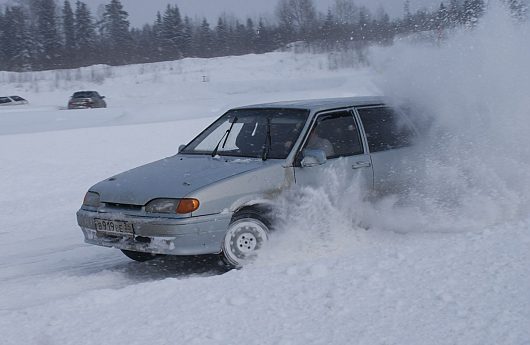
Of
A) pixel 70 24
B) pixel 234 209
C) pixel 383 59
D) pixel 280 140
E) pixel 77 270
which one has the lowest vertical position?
pixel 77 270

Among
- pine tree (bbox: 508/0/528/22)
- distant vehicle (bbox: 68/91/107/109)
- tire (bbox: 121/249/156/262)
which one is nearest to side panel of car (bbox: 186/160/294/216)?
tire (bbox: 121/249/156/262)

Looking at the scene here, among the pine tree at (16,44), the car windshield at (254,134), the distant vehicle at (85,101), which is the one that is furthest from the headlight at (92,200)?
the pine tree at (16,44)

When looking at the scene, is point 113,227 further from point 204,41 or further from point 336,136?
point 204,41

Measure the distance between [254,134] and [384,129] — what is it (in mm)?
1426

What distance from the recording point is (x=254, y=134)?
657 centimetres

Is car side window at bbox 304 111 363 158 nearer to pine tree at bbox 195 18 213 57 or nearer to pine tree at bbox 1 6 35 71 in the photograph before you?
pine tree at bbox 1 6 35 71

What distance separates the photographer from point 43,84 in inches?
2217

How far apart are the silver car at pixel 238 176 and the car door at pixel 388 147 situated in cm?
1

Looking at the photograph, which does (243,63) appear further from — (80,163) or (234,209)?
(234,209)

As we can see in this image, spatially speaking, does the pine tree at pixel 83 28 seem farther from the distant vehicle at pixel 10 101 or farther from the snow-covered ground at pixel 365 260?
the snow-covered ground at pixel 365 260

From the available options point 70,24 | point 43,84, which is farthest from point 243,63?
point 70,24

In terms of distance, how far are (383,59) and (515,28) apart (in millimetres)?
1765

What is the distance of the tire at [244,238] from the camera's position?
18.6 feet

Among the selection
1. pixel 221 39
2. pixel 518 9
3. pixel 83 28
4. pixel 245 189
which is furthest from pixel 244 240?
pixel 83 28
